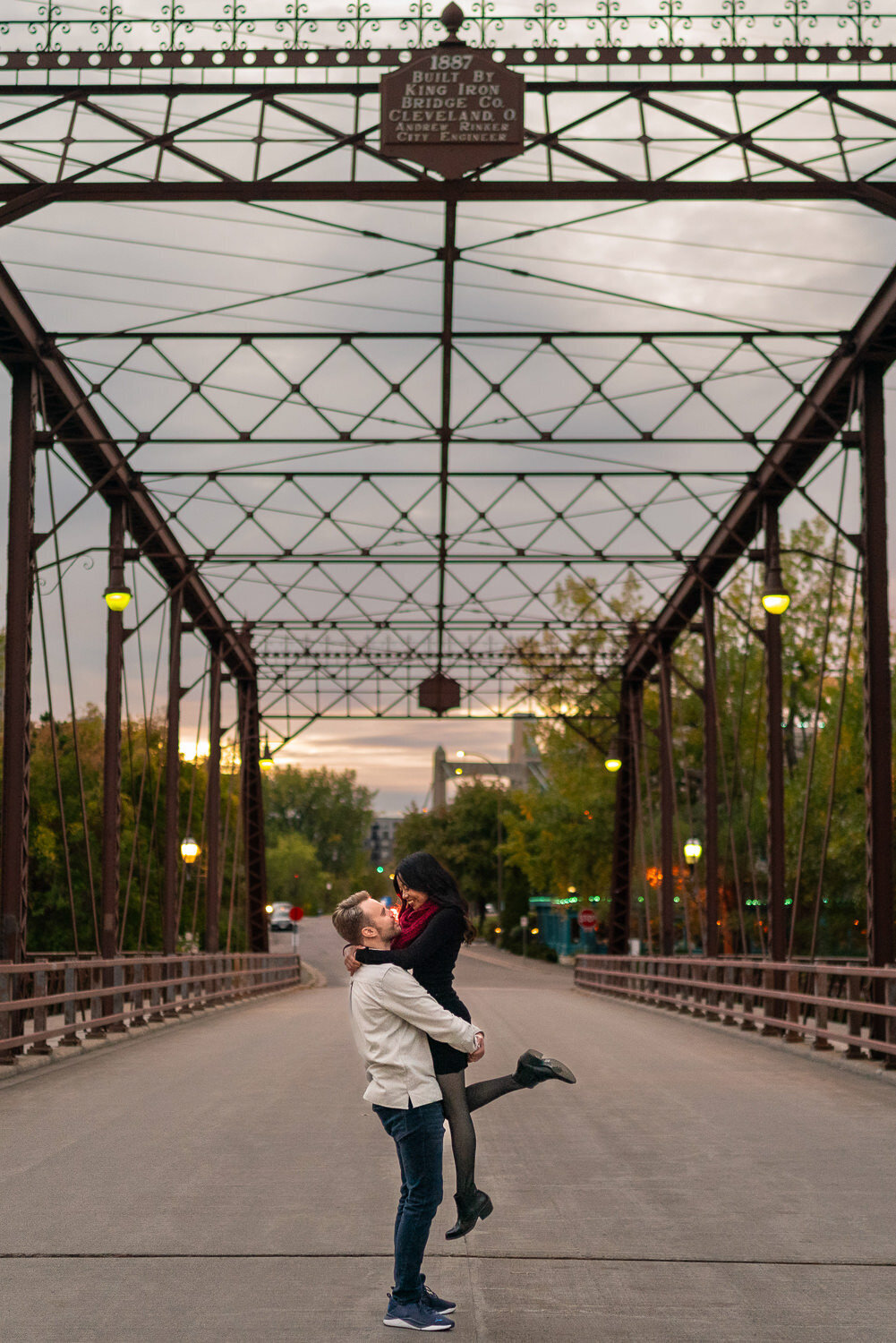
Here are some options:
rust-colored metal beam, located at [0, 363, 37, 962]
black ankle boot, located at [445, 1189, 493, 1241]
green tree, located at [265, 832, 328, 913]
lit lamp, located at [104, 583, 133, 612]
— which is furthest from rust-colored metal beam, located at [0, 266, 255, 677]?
green tree, located at [265, 832, 328, 913]

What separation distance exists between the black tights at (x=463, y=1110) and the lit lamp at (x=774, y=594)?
546 inches

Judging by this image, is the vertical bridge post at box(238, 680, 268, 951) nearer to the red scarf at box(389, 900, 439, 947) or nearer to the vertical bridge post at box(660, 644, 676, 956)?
the vertical bridge post at box(660, 644, 676, 956)

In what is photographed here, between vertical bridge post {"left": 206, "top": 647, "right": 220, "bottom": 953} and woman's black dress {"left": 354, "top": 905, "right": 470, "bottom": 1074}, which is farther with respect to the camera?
vertical bridge post {"left": 206, "top": 647, "right": 220, "bottom": 953}

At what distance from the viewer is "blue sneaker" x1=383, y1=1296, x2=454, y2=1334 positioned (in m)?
5.40

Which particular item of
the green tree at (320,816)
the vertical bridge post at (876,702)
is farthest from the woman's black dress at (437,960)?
the green tree at (320,816)

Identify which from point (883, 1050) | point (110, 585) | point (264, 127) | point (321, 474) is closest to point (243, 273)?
point (321, 474)

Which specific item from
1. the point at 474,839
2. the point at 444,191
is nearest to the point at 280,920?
the point at 474,839

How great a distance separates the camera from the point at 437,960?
5824mm

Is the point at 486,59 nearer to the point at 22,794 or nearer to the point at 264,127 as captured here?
the point at 264,127

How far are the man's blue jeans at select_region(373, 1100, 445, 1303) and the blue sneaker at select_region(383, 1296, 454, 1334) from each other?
0.9 inches

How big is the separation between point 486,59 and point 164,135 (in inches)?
119

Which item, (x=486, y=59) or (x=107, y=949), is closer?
(x=486, y=59)

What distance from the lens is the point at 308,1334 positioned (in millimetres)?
5316

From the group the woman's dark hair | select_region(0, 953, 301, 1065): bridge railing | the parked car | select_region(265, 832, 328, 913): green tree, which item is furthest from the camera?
select_region(265, 832, 328, 913): green tree
